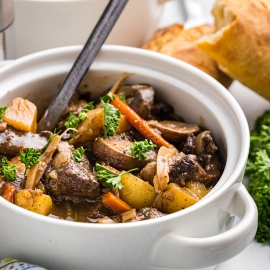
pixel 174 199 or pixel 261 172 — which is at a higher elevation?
pixel 174 199

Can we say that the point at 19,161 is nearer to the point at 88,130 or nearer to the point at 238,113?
the point at 88,130

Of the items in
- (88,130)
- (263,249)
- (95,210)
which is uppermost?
(88,130)

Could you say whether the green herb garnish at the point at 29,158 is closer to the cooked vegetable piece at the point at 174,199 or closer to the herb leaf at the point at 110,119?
the herb leaf at the point at 110,119

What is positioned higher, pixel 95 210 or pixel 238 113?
pixel 238 113

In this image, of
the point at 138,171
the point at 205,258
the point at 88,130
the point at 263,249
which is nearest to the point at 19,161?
the point at 88,130

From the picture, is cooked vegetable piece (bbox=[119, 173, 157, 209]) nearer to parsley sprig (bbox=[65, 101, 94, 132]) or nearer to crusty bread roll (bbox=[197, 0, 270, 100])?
parsley sprig (bbox=[65, 101, 94, 132])

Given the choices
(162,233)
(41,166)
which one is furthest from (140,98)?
(162,233)

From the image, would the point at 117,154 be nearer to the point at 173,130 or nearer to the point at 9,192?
the point at 173,130
